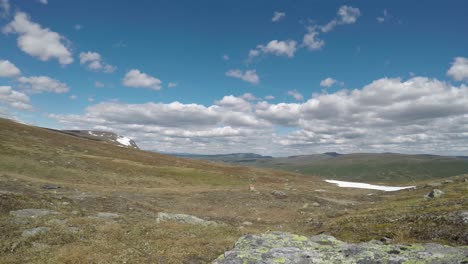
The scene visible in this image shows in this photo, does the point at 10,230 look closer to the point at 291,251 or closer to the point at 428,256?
the point at 291,251

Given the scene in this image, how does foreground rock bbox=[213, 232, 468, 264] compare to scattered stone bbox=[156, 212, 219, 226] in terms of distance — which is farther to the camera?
scattered stone bbox=[156, 212, 219, 226]

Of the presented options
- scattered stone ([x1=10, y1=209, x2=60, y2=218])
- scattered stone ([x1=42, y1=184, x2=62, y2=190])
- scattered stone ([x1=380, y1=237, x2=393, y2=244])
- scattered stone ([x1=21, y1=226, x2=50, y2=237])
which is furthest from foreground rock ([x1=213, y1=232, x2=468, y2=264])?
scattered stone ([x1=42, y1=184, x2=62, y2=190])

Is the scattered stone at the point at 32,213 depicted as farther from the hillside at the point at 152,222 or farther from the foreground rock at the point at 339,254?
the foreground rock at the point at 339,254

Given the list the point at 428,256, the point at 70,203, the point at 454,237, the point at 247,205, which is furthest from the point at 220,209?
the point at 428,256

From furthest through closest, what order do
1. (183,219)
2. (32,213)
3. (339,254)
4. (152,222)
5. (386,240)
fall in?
1. (183,219)
2. (152,222)
3. (32,213)
4. (386,240)
5. (339,254)

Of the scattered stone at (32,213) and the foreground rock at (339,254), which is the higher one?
the foreground rock at (339,254)

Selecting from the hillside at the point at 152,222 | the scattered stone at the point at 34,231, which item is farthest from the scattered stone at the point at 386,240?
the scattered stone at the point at 34,231

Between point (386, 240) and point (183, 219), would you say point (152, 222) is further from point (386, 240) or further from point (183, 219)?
point (386, 240)

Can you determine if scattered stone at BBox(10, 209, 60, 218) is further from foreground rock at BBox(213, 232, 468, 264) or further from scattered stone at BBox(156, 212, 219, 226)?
foreground rock at BBox(213, 232, 468, 264)

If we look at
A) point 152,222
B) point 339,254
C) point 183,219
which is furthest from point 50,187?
point 339,254

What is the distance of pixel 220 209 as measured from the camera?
50.0m

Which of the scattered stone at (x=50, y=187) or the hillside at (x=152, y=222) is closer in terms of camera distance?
the hillside at (x=152, y=222)

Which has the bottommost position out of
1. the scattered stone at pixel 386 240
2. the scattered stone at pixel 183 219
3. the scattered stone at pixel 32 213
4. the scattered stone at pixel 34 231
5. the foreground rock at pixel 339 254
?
the scattered stone at pixel 183 219

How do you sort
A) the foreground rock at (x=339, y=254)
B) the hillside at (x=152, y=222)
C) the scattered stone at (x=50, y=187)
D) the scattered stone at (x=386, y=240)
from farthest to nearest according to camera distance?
the scattered stone at (x=50, y=187), the scattered stone at (x=386, y=240), the hillside at (x=152, y=222), the foreground rock at (x=339, y=254)
